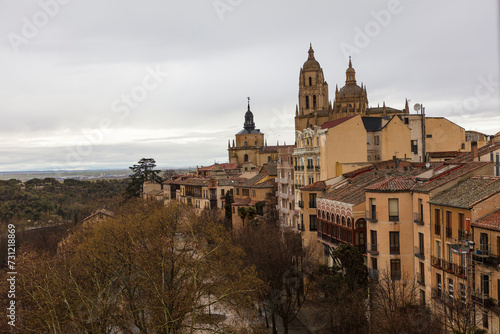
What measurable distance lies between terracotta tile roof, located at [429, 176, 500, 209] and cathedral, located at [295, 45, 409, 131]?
10262cm

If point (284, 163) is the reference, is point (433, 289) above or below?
below

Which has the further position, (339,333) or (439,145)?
(439,145)

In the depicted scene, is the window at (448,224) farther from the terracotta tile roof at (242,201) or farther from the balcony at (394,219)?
the terracotta tile roof at (242,201)

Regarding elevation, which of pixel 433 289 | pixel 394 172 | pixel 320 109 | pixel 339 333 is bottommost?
pixel 339 333

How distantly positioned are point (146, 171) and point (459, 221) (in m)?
109

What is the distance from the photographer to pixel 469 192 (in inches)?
1206

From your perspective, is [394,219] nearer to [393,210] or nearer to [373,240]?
[393,210]

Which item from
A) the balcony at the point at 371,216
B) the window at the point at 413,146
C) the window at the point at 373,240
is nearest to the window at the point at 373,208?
the balcony at the point at 371,216

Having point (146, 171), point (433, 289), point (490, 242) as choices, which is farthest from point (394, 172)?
point (146, 171)

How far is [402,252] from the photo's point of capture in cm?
3681

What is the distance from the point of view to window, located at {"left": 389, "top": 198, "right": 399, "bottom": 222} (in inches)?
1453

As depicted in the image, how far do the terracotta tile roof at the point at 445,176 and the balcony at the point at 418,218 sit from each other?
5.33ft

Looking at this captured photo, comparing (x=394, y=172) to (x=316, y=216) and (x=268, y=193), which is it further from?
(x=268, y=193)

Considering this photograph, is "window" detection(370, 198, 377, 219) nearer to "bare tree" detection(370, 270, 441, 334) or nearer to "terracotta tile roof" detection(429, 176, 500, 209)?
"bare tree" detection(370, 270, 441, 334)
